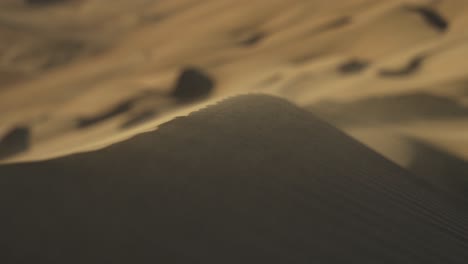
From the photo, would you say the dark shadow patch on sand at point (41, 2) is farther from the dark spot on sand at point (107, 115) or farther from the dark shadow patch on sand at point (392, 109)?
the dark shadow patch on sand at point (392, 109)

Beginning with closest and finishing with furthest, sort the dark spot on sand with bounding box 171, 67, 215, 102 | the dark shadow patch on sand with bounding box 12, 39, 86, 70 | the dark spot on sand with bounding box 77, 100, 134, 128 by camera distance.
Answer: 1. the dark spot on sand with bounding box 77, 100, 134, 128
2. the dark spot on sand with bounding box 171, 67, 215, 102
3. the dark shadow patch on sand with bounding box 12, 39, 86, 70

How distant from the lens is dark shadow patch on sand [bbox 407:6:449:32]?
24.7 feet

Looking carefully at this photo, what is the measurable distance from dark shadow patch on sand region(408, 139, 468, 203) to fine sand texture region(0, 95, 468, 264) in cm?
62

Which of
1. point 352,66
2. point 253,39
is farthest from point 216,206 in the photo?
point 253,39

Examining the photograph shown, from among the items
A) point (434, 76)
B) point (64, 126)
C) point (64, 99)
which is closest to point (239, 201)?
point (434, 76)

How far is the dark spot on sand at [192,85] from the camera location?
24.6ft

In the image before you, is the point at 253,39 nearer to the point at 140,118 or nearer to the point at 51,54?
the point at 140,118

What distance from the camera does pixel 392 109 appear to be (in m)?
5.25

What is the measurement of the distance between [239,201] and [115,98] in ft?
19.2

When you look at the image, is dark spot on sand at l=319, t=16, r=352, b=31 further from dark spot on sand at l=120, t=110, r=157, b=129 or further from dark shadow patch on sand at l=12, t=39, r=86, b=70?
dark shadow patch on sand at l=12, t=39, r=86, b=70

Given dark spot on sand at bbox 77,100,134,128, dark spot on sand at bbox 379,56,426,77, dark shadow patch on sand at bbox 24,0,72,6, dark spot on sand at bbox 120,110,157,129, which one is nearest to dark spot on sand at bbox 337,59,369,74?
dark spot on sand at bbox 379,56,426,77

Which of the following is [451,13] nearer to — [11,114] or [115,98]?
[115,98]

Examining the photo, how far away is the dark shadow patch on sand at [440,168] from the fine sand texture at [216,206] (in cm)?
62

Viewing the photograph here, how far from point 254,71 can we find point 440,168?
411 centimetres
